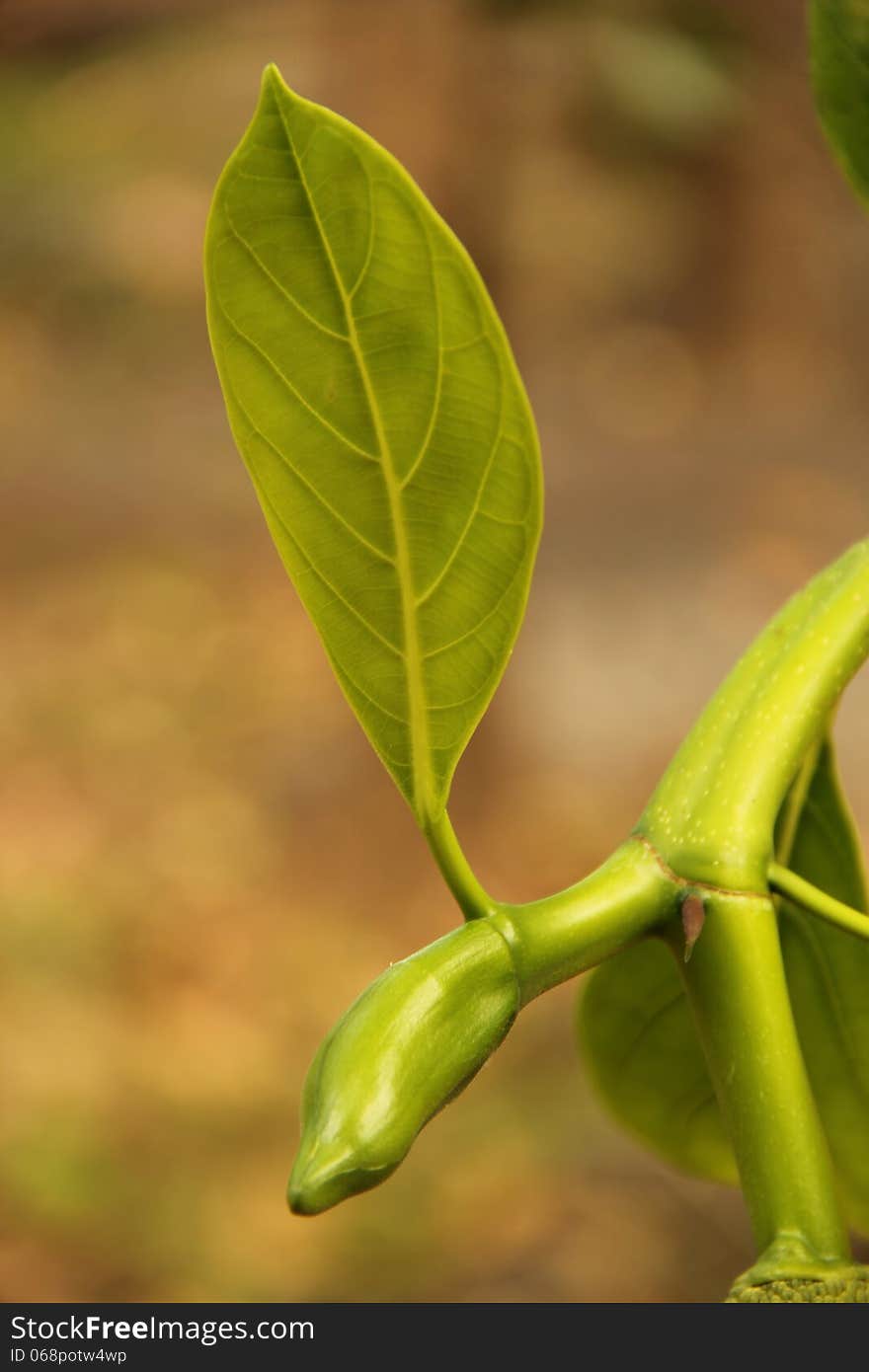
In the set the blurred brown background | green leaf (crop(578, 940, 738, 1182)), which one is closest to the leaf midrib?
green leaf (crop(578, 940, 738, 1182))

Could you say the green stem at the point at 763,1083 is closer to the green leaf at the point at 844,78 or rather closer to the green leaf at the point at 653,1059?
the green leaf at the point at 653,1059

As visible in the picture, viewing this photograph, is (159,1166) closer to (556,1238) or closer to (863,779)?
(556,1238)

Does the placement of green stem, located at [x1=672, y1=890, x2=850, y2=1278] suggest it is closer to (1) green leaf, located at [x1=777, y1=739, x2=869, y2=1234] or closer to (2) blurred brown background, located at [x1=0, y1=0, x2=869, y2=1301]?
(1) green leaf, located at [x1=777, y1=739, x2=869, y2=1234]

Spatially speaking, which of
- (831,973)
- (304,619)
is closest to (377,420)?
(831,973)

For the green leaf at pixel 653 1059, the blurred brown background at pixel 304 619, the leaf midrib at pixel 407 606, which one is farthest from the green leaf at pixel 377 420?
the blurred brown background at pixel 304 619

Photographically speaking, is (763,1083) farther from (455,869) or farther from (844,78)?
(844,78)

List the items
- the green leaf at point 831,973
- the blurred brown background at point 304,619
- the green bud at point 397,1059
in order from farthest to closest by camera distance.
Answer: the blurred brown background at point 304,619, the green leaf at point 831,973, the green bud at point 397,1059
